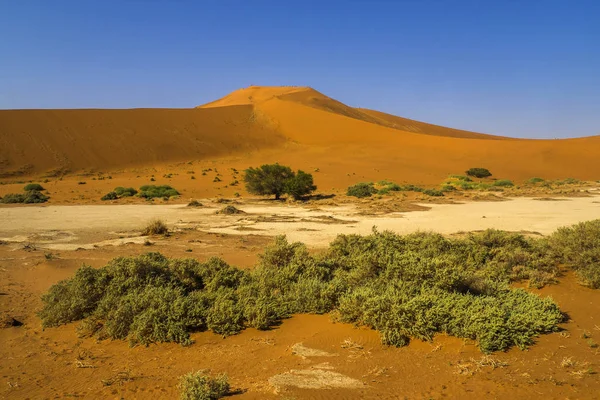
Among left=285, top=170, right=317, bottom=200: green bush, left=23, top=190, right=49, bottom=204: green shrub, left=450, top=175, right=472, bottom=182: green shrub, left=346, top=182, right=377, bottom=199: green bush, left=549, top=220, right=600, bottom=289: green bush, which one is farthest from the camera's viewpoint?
left=450, top=175, right=472, bottom=182: green shrub

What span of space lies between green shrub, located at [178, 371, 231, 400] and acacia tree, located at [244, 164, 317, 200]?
23.7 meters

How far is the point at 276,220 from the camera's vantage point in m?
18.9

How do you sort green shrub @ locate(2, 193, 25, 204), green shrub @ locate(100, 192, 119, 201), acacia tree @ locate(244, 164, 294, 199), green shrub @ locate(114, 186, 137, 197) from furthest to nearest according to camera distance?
green shrub @ locate(114, 186, 137, 197) → acacia tree @ locate(244, 164, 294, 199) → green shrub @ locate(100, 192, 119, 201) → green shrub @ locate(2, 193, 25, 204)

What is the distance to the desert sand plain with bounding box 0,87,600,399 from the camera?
480 cm

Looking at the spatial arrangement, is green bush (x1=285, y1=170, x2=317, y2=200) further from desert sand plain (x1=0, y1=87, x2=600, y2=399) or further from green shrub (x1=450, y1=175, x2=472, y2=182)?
green shrub (x1=450, y1=175, x2=472, y2=182)

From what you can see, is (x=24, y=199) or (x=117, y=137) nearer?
(x=24, y=199)

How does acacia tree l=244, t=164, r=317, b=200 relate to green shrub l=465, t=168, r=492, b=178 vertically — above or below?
below

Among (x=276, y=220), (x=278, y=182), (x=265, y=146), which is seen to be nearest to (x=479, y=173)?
(x=278, y=182)

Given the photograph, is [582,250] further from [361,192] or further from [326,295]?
[361,192]

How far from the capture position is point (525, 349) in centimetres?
545

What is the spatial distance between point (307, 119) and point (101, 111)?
2747cm

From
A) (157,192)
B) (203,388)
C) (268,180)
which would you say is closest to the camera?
(203,388)

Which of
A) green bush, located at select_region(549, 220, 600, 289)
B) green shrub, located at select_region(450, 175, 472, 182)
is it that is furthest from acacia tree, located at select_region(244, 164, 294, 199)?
green bush, located at select_region(549, 220, 600, 289)

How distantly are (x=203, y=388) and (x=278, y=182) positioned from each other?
82.3ft
